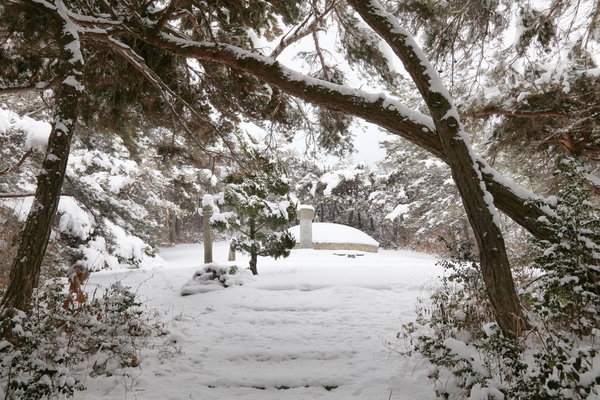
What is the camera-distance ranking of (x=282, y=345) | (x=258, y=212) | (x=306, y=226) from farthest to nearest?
(x=306, y=226) < (x=258, y=212) < (x=282, y=345)

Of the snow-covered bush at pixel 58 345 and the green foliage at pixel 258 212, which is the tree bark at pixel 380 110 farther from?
the green foliage at pixel 258 212

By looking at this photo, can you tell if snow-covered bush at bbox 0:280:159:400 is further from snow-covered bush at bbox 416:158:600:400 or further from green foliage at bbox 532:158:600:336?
green foliage at bbox 532:158:600:336

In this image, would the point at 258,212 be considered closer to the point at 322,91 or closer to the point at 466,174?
the point at 322,91

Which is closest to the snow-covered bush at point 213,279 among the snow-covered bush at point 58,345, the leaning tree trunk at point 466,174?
the snow-covered bush at point 58,345

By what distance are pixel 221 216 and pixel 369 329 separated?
4.86 m

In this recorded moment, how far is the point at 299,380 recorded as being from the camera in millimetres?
3023

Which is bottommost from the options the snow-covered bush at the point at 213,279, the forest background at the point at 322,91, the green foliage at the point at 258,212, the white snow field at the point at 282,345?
the white snow field at the point at 282,345

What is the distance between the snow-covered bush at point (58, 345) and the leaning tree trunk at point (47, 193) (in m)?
0.22

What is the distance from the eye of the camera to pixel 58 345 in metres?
2.91

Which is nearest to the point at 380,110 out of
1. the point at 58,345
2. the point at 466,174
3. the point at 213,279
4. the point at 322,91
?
the point at 322,91

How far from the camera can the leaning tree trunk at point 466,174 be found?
292 cm

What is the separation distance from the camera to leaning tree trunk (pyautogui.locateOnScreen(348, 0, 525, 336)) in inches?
115

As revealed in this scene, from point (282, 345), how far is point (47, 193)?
9.24ft

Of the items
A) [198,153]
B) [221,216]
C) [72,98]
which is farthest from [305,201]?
[72,98]
